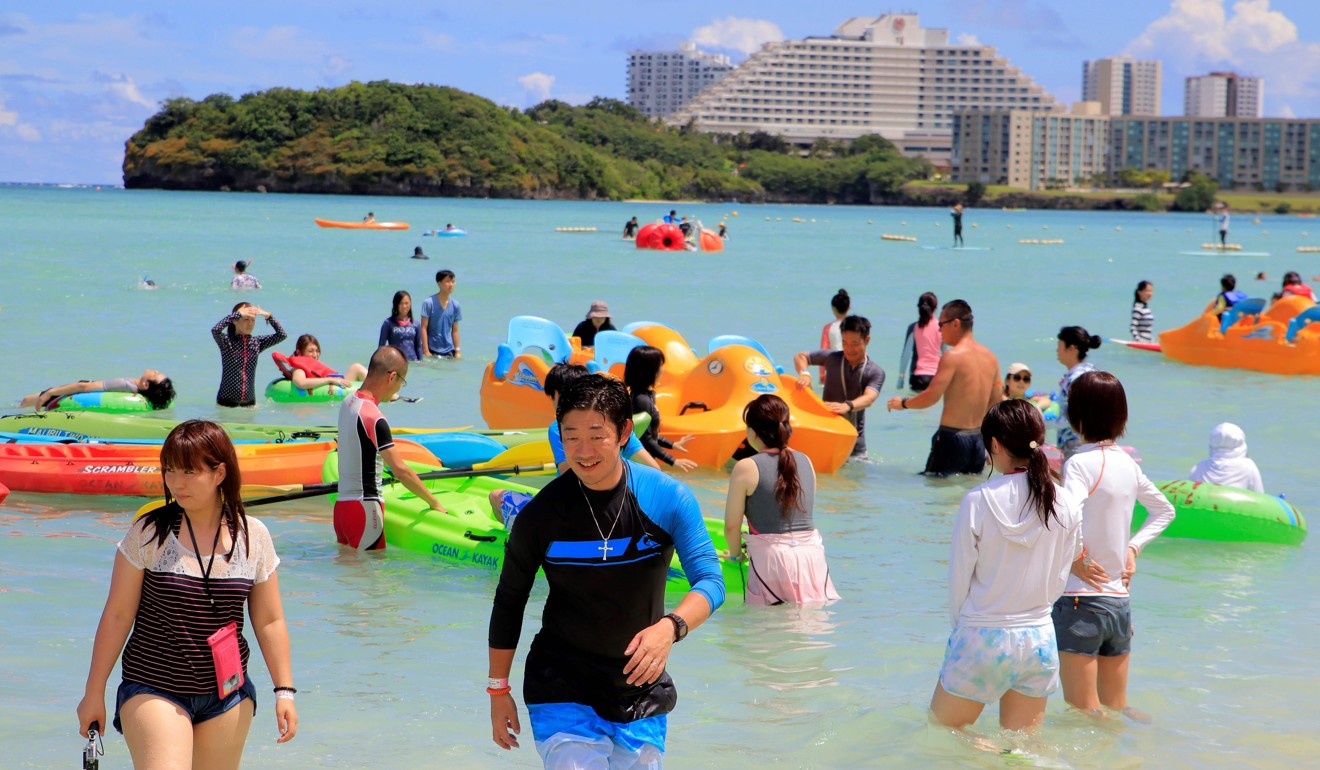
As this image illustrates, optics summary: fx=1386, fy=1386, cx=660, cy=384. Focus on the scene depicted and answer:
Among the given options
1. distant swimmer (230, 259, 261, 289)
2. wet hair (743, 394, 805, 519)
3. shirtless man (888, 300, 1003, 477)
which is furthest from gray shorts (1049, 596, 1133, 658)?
distant swimmer (230, 259, 261, 289)

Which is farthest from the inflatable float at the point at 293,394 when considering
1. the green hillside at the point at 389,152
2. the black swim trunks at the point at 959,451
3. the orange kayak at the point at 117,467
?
the green hillside at the point at 389,152

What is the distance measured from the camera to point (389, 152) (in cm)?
12162

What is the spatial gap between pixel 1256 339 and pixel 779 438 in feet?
39.4

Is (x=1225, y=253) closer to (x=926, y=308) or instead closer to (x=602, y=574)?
(x=926, y=308)

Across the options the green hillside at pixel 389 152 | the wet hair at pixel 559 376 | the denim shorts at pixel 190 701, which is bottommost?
the denim shorts at pixel 190 701

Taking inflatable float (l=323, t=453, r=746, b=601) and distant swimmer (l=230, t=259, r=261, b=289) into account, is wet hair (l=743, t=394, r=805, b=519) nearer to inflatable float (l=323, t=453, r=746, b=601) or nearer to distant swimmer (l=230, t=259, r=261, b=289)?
inflatable float (l=323, t=453, r=746, b=601)

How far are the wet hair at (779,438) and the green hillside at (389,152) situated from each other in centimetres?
11832

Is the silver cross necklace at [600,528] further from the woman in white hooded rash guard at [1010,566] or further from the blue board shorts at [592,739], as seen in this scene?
the woman in white hooded rash guard at [1010,566]

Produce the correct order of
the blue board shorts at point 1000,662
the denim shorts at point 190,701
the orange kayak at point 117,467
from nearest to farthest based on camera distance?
the denim shorts at point 190,701 < the blue board shorts at point 1000,662 < the orange kayak at point 117,467

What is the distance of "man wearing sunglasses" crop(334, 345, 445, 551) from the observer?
629 centimetres

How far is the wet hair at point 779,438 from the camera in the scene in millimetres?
5660

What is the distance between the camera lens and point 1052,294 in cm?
3098

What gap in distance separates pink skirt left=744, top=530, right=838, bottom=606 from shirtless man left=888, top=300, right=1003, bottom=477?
7.74 ft

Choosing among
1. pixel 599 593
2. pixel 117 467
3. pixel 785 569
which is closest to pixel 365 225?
pixel 117 467
